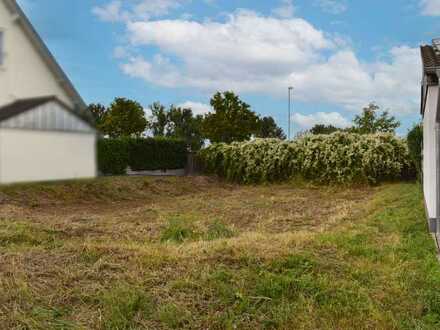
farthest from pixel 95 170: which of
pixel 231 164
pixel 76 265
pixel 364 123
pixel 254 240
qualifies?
pixel 364 123

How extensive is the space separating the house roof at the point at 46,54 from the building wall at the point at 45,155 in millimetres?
28

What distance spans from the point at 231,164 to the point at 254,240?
1661cm

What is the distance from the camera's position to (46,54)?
1.24ft

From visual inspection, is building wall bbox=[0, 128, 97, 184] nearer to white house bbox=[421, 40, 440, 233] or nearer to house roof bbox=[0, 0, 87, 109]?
house roof bbox=[0, 0, 87, 109]

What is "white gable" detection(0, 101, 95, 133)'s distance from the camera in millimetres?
344

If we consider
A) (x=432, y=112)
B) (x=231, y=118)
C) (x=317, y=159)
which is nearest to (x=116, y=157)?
(x=432, y=112)

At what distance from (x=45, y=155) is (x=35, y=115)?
0.03 meters

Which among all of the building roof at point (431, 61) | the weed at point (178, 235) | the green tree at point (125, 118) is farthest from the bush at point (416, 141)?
the green tree at point (125, 118)

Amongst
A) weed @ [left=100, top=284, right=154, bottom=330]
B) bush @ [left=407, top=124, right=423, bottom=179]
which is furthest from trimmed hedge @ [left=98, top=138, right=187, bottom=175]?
bush @ [left=407, top=124, right=423, bottom=179]

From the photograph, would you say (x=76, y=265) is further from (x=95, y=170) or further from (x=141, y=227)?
(x=95, y=170)

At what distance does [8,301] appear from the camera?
4082mm

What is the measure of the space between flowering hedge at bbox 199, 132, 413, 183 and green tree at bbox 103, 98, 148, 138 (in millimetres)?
18478

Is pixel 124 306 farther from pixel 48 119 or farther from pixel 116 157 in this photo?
pixel 48 119

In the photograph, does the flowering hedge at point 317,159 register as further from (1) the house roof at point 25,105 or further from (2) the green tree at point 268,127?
(1) the house roof at point 25,105
